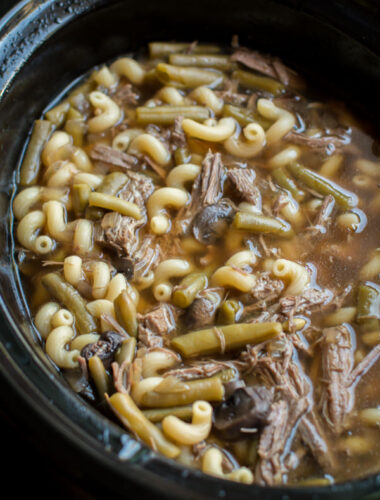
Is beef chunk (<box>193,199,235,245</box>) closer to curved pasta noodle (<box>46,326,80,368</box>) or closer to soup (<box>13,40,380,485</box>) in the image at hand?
soup (<box>13,40,380,485</box>)

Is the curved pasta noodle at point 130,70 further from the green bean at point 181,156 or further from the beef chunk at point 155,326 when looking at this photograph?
the beef chunk at point 155,326

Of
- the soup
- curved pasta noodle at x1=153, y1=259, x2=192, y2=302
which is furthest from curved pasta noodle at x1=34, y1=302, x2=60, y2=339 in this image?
curved pasta noodle at x1=153, y1=259, x2=192, y2=302

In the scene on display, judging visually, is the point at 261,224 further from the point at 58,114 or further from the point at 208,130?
the point at 58,114

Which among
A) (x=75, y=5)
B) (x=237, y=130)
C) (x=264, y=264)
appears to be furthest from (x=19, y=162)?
(x=264, y=264)

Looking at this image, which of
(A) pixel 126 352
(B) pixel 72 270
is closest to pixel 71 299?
(B) pixel 72 270

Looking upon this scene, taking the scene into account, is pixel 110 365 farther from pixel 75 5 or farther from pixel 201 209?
pixel 75 5

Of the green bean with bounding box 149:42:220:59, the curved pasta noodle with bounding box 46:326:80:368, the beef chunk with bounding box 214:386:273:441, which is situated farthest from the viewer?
the green bean with bounding box 149:42:220:59
